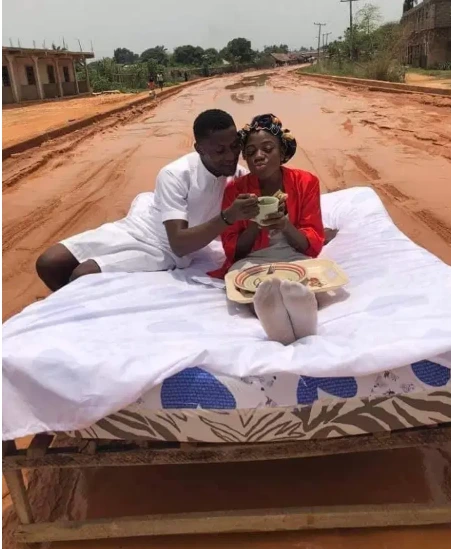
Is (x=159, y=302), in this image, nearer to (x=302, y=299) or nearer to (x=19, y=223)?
(x=302, y=299)

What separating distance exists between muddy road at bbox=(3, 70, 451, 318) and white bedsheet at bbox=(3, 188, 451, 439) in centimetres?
186

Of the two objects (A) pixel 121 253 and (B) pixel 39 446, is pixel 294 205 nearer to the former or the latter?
(A) pixel 121 253

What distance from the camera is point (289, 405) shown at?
199 cm

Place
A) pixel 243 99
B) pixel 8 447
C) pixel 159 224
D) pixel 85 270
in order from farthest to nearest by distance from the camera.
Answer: pixel 243 99, pixel 159 224, pixel 85 270, pixel 8 447

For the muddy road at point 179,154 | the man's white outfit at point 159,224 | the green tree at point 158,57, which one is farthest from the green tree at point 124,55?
the man's white outfit at point 159,224

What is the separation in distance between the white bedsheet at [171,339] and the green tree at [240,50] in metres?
Answer: 86.9

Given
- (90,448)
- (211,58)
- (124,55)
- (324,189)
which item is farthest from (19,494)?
(124,55)

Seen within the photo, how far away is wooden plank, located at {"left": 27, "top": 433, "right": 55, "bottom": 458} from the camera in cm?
209

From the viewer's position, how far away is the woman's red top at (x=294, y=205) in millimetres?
2910

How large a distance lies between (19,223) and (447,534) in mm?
5450

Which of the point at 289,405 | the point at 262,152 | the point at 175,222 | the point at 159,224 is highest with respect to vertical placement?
the point at 262,152

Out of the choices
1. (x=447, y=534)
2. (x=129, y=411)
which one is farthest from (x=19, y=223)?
(x=447, y=534)

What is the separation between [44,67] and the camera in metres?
31.4

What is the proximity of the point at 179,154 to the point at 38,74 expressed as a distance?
23.4 metres
